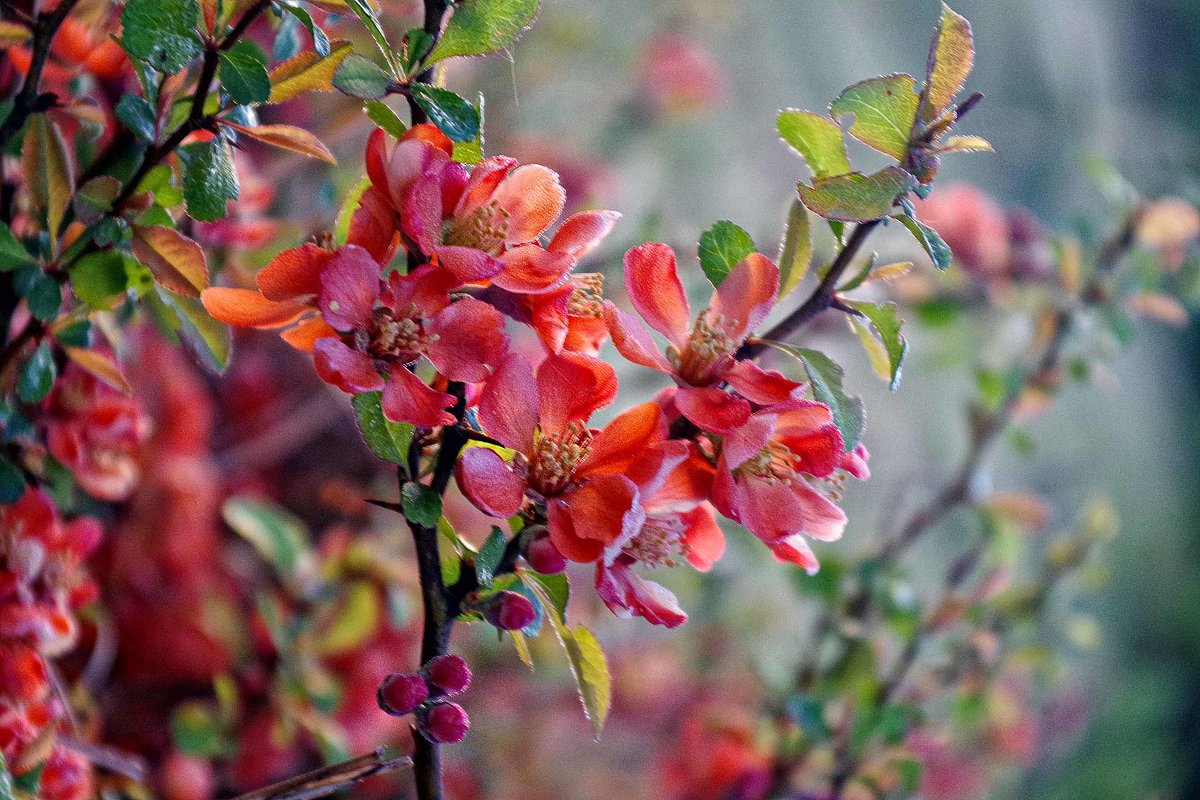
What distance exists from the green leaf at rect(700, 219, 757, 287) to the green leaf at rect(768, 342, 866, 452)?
32 mm

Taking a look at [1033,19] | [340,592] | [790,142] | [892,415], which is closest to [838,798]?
[340,592]

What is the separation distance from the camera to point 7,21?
0.43m

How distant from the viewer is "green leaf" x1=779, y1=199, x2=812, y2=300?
1.26 feet

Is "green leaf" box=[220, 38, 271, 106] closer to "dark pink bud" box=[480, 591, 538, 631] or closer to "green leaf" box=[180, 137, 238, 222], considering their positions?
"green leaf" box=[180, 137, 238, 222]

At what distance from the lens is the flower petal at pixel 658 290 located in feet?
1.15

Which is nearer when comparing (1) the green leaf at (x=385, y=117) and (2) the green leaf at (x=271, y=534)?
(1) the green leaf at (x=385, y=117)

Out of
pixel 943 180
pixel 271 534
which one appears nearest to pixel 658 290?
pixel 271 534

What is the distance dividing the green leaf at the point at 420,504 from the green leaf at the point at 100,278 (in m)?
0.17

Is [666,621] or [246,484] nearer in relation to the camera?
[666,621]

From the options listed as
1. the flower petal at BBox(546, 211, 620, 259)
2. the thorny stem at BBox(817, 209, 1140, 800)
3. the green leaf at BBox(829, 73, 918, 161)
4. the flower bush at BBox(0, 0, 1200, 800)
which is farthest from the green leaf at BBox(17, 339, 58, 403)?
the thorny stem at BBox(817, 209, 1140, 800)

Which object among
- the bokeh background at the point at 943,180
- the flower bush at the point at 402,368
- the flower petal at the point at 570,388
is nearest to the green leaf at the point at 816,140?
the flower bush at the point at 402,368

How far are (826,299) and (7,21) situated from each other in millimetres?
357

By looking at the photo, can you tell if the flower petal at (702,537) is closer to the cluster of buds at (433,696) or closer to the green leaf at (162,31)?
the cluster of buds at (433,696)

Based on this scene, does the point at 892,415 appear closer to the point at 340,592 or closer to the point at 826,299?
the point at 340,592
